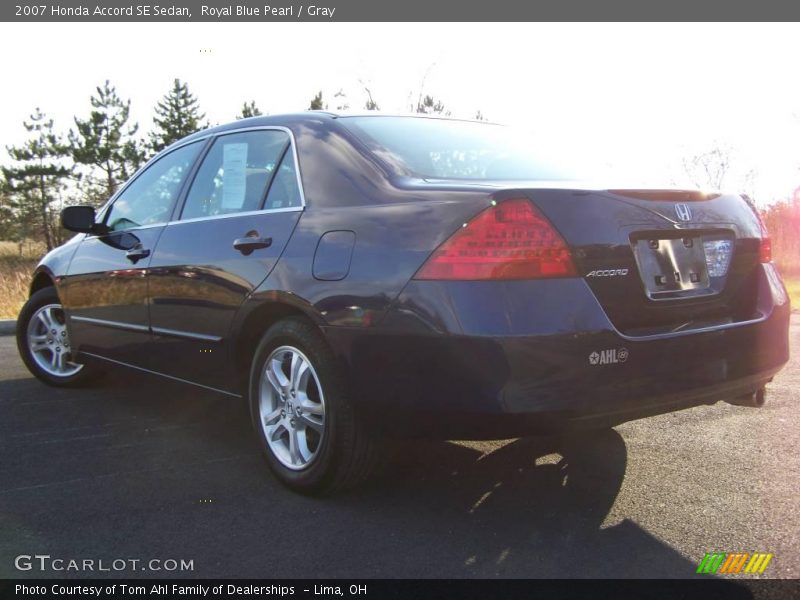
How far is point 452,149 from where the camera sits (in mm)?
3293

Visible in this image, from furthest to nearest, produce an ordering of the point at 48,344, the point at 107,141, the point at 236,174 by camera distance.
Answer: the point at 107,141 < the point at 48,344 < the point at 236,174

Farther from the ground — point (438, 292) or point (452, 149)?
point (452, 149)

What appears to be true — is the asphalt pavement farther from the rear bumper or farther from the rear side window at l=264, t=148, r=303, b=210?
the rear side window at l=264, t=148, r=303, b=210

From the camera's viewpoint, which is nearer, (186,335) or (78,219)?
(186,335)

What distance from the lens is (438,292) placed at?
2416 millimetres

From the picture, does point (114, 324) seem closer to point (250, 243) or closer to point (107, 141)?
point (250, 243)

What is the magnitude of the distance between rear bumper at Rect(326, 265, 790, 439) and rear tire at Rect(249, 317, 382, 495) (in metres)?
0.14

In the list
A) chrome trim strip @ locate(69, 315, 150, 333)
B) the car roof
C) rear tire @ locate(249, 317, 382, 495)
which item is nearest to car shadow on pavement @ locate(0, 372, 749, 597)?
rear tire @ locate(249, 317, 382, 495)

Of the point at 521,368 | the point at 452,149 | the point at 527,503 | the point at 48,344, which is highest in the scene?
the point at 452,149

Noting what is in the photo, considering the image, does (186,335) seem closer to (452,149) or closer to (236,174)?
(236,174)

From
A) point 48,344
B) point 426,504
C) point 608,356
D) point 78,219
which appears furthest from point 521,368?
point 48,344

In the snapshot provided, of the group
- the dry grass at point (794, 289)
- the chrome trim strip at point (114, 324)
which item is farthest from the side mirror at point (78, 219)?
the dry grass at point (794, 289)

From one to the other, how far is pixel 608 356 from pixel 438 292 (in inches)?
23.8

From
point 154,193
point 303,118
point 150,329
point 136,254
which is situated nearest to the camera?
point 303,118
